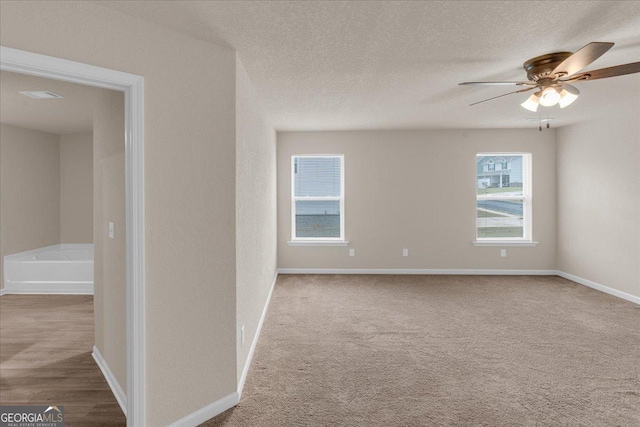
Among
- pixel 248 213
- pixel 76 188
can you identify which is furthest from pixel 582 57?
pixel 76 188

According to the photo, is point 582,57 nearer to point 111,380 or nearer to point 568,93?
point 568,93

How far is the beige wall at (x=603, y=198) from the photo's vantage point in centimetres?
448

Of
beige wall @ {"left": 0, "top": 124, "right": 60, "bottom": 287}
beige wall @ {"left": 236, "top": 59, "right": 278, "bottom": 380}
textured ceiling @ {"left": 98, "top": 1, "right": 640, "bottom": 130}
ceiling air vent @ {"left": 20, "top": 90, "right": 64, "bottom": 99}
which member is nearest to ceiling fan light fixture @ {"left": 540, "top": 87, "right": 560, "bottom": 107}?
textured ceiling @ {"left": 98, "top": 1, "right": 640, "bottom": 130}

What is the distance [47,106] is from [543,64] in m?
5.00

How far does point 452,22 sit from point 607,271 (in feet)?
15.3

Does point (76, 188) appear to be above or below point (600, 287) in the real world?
above

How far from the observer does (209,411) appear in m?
2.20

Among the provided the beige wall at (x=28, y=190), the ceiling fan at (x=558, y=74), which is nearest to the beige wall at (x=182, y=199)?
the ceiling fan at (x=558, y=74)

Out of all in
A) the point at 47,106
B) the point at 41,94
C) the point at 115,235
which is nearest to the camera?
the point at 115,235

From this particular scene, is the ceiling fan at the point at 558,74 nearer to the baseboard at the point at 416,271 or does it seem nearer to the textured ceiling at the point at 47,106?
the textured ceiling at the point at 47,106

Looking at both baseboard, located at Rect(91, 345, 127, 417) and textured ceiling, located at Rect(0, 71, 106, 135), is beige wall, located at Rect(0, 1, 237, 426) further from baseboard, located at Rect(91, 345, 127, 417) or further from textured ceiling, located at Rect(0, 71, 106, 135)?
textured ceiling, located at Rect(0, 71, 106, 135)

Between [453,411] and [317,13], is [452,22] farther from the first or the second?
[453,411]

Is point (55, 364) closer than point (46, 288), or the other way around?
point (55, 364)

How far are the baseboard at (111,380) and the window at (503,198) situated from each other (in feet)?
18.0
